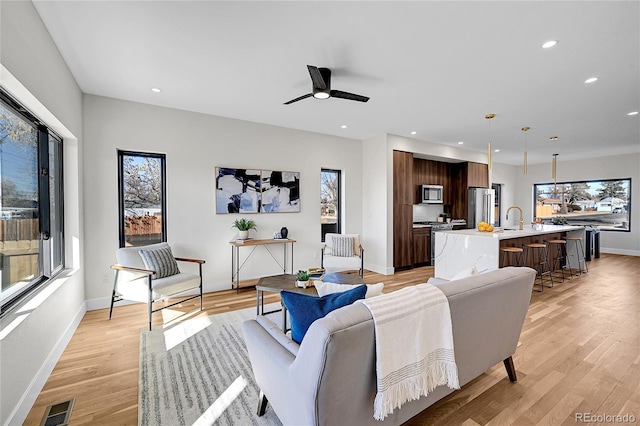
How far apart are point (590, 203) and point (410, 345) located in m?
10.1

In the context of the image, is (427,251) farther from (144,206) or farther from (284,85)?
(144,206)

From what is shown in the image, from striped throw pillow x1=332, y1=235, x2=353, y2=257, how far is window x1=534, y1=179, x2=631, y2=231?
5.92 metres

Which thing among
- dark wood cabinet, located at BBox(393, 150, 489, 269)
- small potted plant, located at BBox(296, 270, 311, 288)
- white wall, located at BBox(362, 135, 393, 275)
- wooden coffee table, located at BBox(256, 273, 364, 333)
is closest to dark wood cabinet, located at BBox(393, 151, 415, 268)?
dark wood cabinet, located at BBox(393, 150, 489, 269)

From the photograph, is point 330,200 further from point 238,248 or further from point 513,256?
point 513,256

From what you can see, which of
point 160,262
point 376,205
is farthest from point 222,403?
point 376,205

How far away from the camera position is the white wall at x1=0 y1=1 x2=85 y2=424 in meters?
1.77

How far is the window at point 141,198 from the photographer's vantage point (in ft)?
13.3

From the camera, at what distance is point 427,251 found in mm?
6590

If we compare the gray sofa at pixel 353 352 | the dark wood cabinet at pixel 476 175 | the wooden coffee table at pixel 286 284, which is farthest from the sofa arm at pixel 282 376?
the dark wood cabinet at pixel 476 175

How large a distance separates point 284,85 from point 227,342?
2.82m

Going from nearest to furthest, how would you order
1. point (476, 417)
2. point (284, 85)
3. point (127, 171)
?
point (476, 417) → point (284, 85) → point (127, 171)

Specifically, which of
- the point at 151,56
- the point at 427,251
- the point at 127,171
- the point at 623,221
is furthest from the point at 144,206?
the point at 623,221

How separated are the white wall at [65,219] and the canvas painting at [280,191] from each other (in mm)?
2460

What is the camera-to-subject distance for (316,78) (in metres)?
2.78
